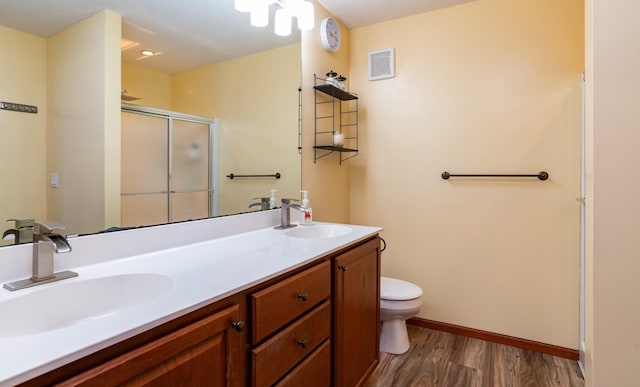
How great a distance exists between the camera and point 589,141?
51.2 inches

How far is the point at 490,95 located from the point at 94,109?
2155 millimetres

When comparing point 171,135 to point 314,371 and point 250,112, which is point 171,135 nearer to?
point 250,112

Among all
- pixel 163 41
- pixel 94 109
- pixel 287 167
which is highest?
pixel 163 41

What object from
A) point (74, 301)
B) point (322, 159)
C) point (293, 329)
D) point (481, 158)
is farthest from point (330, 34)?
point (74, 301)

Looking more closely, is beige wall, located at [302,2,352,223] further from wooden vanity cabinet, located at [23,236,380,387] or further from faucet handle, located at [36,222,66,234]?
faucet handle, located at [36,222,66,234]

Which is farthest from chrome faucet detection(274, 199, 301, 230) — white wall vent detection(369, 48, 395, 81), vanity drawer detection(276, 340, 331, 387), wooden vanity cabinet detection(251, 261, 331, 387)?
white wall vent detection(369, 48, 395, 81)

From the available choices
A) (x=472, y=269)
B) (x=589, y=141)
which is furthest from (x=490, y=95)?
(x=472, y=269)

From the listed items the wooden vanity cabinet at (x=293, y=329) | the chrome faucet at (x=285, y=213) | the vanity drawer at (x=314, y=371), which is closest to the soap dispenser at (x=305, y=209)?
the chrome faucet at (x=285, y=213)

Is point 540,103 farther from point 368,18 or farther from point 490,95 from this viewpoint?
point 368,18

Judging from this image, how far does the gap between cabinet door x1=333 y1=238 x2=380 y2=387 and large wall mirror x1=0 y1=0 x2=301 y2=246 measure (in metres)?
0.64

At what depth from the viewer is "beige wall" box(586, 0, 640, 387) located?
1.18 metres

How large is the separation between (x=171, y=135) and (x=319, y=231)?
3.10 feet

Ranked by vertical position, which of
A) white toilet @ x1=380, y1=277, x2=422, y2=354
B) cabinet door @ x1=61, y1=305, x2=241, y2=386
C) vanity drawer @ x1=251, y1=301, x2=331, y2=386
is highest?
cabinet door @ x1=61, y1=305, x2=241, y2=386

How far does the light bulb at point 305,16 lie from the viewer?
190 centimetres
